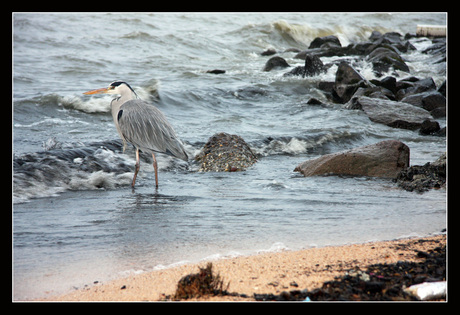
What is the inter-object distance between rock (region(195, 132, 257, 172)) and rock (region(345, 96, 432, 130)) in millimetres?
3916

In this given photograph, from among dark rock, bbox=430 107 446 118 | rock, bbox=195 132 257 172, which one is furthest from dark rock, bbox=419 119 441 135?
rock, bbox=195 132 257 172

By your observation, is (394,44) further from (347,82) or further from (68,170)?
(68,170)

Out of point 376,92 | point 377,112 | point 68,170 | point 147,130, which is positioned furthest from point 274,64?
point 68,170

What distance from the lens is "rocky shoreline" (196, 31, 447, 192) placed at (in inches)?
238

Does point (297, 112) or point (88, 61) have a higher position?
point (88, 61)

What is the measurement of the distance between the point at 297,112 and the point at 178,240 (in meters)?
7.70

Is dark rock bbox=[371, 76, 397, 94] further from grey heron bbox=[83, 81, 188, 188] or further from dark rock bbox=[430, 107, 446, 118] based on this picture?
grey heron bbox=[83, 81, 188, 188]

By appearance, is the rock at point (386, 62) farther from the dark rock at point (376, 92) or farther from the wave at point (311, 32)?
the wave at point (311, 32)

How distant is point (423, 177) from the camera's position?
18.3 feet
